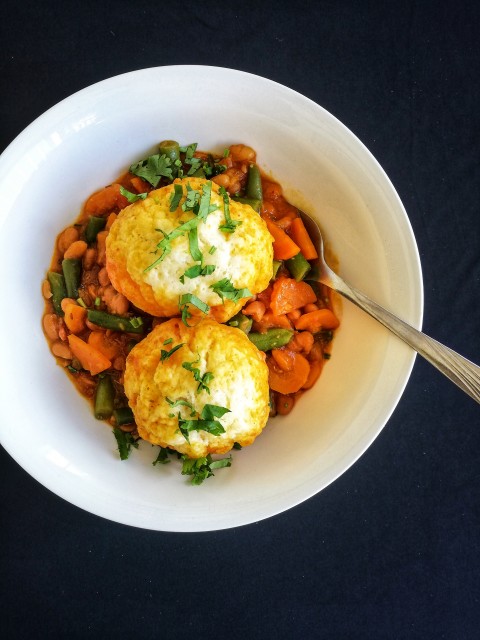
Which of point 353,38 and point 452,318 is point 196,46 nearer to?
point 353,38

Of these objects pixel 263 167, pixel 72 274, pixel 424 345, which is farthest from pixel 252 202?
pixel 424 345

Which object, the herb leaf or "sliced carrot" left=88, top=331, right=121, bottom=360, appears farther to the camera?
"sliced carrot" left=88, top=331, right=121, bottom=360

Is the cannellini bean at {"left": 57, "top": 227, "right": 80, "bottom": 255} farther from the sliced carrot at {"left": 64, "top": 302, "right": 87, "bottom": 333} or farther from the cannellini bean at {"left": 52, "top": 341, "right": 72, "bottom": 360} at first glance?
the cannellini bean at {"left": 52, "top": 341, "right": 72, "bottom": 360}

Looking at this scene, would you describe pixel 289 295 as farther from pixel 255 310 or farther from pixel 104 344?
pixel 104 344

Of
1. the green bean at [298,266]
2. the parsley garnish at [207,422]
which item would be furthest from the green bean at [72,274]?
the green bean at [298,266]

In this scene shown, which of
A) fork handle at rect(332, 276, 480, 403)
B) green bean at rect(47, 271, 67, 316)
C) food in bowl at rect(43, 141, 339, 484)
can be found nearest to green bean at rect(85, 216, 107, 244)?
food in bowl at rect(43, 141, 339, 484)

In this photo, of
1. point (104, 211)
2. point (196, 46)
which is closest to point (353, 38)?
point (196, 46)
